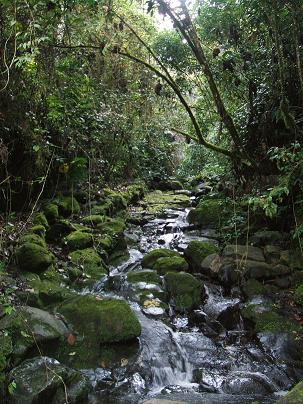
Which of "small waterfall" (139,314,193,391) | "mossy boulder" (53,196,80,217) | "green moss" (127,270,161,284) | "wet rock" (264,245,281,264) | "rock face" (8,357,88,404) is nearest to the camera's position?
"rock face" (8,357,88,404)

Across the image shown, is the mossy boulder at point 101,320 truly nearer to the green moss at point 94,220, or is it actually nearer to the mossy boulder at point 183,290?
the mossy boulder at point 183,290

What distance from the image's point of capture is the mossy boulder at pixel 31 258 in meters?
6.20

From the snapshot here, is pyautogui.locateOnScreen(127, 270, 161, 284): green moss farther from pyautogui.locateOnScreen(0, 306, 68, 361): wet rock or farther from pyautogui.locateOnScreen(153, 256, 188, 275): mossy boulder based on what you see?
pyautogui.locateOnScreen(0, 306, 68, 361): wet rock

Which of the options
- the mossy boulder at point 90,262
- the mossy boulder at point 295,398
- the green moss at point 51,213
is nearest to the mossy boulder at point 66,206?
the green moss at point 51,213

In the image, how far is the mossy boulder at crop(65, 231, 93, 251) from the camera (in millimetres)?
7465

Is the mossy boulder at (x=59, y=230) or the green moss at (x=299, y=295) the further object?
the mossy boulder at (x=59, y=230)

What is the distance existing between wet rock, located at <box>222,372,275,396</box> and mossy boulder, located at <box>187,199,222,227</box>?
4.92 metres

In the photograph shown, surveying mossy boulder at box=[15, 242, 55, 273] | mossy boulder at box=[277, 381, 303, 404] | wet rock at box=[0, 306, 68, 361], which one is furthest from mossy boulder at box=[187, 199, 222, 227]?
mossy boulder at box=[277, 381, 303, 404]

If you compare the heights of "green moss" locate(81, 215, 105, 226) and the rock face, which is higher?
"green moss" locate(81, 215, 105, 226)

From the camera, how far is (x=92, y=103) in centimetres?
895

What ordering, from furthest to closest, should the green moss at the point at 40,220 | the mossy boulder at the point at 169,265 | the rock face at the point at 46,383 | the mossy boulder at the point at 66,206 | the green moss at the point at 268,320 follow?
the mossy boulder at the point at 66,206 → the green moss at the point at 40,220 → the mossy boulder at the point at 169,265 → the green moss at the point at 268,320 → the rock face at the point at 46,383

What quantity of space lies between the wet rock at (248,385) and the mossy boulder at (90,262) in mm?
3028

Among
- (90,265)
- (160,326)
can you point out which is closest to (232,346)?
(160,326)

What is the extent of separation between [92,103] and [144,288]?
4.56 metres
